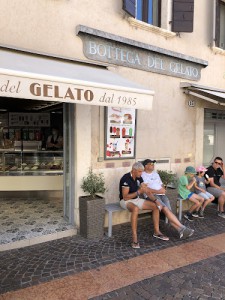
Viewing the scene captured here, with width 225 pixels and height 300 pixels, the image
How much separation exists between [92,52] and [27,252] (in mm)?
3961

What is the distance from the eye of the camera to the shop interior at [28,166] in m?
5.45

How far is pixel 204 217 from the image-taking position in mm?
6777

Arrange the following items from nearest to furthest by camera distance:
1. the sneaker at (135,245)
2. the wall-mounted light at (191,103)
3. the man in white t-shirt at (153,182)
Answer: the sneaker at (135,245) → the man in white t-shirt at (153,182) → the wall-mounted light at (191,103)

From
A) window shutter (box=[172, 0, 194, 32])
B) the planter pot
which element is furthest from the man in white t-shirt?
window shutter (box=[172, 0, 194, 32])

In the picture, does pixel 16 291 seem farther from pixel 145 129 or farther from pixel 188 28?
pixel 188 28

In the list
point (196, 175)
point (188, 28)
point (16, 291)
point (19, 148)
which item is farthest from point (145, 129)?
point (16, 291)

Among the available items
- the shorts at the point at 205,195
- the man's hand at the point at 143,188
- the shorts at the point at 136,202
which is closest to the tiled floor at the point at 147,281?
the shorts at the point at 136,202

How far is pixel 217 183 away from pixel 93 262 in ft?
14.6

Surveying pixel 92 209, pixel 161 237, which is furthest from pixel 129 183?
pixel 161 237

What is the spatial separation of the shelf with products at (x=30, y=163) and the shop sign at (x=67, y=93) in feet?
10.8

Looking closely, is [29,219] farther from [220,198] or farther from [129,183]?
[220,198]

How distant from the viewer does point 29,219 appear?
5.82m

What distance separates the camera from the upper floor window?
684 cm

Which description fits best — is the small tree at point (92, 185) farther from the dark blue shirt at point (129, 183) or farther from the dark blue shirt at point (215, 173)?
the dark blue shirt at point (215, 173)
